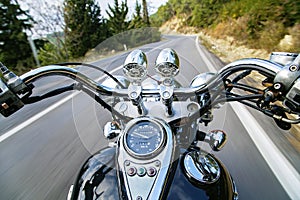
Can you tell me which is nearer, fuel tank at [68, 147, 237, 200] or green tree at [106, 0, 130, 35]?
fuel tank at [68, 147, 237, 200]

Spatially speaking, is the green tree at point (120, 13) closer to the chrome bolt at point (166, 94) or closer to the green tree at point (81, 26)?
the chrome bolt at point (166, 94)

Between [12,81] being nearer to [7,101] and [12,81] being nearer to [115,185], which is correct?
[7,101]

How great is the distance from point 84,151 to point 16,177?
0.76 metres

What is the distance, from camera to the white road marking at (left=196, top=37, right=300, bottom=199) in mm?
1941

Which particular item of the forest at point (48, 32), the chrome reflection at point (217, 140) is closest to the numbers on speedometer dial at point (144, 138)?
the chrome reflection at point (217, 140)

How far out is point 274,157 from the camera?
233 cm

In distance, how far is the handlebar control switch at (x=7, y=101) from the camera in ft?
3.00

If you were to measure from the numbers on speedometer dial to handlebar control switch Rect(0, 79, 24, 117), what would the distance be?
1.90 ft

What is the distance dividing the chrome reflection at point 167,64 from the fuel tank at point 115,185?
0.39 metres

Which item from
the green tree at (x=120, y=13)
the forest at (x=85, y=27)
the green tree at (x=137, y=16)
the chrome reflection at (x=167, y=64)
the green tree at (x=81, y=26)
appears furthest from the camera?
the green tree at (x=81, y=26)

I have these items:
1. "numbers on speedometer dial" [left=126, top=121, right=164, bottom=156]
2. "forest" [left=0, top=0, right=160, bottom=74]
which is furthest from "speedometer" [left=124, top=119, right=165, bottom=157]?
"forest" [left=0, top=0, right=160, bottom=74]

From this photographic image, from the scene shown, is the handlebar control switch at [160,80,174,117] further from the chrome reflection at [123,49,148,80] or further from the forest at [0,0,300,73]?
the forest at [0,0,300,73]

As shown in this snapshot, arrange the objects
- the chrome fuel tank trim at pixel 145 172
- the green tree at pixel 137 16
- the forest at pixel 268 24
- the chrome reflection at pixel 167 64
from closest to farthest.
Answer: the chrome fuel tank trim at pixel 145 172, the chrome reflection at pixel 167 64, the green tree at pixel 137 16, the forest at pixel 268 24

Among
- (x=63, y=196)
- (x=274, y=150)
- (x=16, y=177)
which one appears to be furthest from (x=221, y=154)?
(x=16, y=177)
